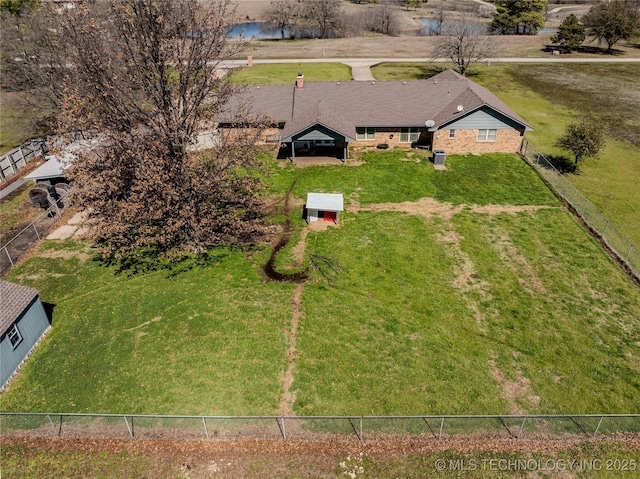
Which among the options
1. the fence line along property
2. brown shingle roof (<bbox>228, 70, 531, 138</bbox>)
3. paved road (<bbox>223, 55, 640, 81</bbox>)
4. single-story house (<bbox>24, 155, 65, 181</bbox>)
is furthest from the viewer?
paved road (<bbox>223, 55, 640, 81</bbox>)

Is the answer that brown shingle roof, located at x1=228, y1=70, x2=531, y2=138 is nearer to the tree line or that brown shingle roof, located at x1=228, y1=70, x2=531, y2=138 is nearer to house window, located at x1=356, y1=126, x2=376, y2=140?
house window, located at x1=356, y1=126, x2=376, y2=140

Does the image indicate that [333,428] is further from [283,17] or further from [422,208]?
[283,17]

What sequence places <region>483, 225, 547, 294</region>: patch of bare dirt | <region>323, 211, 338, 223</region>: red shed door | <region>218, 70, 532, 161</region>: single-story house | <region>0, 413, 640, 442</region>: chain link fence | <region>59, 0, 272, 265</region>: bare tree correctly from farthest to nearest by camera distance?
1. <region>218, 70, 532, 161</region>: single-story house
2. <region>323, 211, 338, 223</region>: red shed door
3. <region>483, 225, 547, 294</region>: patch of bare dirt
4. <region>59, 0, 272, 265</region>: bare tree
5. <region>0, 413, 640, 442</region>: chain link fence

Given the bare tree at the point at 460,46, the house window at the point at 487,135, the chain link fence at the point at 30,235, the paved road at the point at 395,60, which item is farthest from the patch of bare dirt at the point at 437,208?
the paved road at the point at 395,60

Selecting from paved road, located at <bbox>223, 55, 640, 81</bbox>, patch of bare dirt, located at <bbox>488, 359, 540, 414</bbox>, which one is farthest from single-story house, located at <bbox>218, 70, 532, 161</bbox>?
paved road, located at <bbox>223, 55, 640, 81</bbox>

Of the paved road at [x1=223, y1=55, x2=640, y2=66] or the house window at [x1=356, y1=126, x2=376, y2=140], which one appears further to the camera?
the paved road at [x1=223, y1=55, x2=640, y2=66]

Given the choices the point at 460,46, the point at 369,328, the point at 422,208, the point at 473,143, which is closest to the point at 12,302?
the point at 369,328

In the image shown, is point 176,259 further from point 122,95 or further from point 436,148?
point 436,148

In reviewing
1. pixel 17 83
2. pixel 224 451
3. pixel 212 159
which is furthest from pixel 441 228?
pixel 17 83
